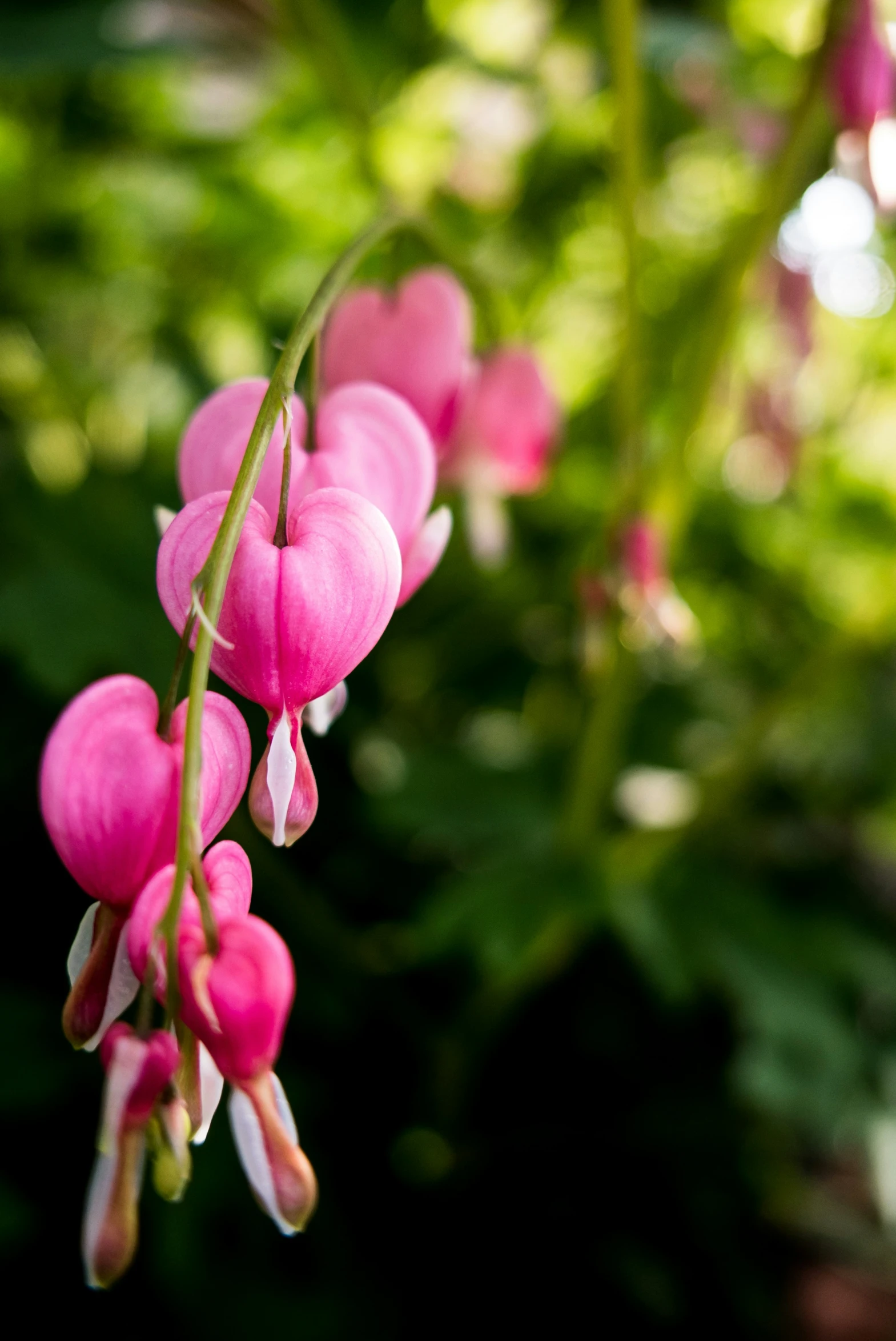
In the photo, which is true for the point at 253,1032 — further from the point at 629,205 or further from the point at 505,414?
the point at 629,205

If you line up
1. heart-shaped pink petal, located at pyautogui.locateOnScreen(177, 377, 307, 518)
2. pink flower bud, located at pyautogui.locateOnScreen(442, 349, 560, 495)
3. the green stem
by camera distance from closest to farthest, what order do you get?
heart-shaped pink petal, located at pyautogui.locateOnScreen(177, 377, 307, 518) < pink flower bud, located at pyautogui.locateOnScreen(442, 349, 560, 495) < the green stem

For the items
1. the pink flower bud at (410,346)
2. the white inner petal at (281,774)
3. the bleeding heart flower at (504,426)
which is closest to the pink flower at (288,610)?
the white inner petal at (281,774)

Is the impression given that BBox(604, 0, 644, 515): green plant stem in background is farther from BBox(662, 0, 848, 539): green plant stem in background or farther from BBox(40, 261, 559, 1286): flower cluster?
BBox(40, 261, 559, 1286): flower cluster

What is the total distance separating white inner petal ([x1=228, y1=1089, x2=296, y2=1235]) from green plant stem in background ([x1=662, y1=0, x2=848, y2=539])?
0.66 m

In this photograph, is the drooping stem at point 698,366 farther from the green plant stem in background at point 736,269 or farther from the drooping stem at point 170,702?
the drooping stem at point 170,702

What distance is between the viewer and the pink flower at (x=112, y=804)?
308 mm

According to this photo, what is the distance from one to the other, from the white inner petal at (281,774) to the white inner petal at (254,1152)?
74 millimetres

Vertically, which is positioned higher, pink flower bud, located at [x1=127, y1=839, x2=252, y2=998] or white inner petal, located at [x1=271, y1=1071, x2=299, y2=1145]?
pink flower bud, located at [x1=127, y1=839, x2=252, y2=998]

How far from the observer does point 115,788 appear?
31 cm

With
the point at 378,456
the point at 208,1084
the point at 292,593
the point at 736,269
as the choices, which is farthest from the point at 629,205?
the point at 208,1084

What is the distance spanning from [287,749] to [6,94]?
1204 mm

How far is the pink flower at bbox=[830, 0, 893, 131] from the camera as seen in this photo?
63cm

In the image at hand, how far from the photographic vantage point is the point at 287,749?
1.08 feet

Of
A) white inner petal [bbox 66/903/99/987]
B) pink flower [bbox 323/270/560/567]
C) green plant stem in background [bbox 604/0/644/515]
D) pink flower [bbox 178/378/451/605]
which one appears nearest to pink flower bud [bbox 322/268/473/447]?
pink flower [bbox 323/270/560/567]
